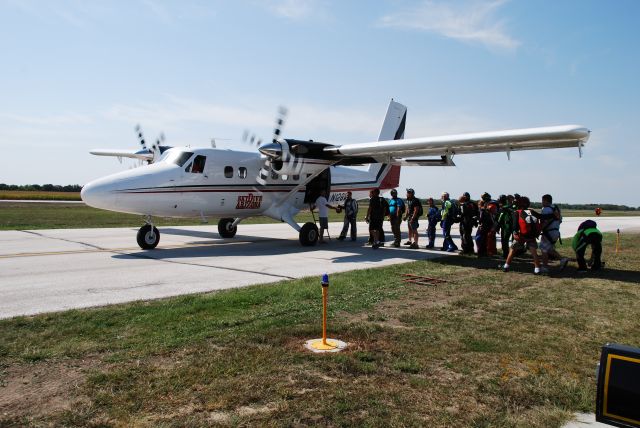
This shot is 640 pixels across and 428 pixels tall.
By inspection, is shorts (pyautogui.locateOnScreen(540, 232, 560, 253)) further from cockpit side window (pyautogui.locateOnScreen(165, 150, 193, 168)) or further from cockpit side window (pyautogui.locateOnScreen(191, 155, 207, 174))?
cockpit side window (pyautogui.locateOnScreen(165, 150, 193, 168))

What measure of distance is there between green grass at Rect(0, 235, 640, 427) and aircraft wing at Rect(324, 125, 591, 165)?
4401 mm

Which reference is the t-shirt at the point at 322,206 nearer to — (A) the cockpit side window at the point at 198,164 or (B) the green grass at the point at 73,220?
(A) the cockpit side window at the point at 198,164

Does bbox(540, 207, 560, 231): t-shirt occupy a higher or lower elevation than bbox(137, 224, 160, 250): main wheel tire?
higher

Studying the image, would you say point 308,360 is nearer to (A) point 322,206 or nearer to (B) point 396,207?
(B) point 396,207

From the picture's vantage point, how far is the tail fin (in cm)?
2355

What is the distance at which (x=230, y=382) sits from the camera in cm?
460

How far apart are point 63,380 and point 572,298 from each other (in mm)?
8434

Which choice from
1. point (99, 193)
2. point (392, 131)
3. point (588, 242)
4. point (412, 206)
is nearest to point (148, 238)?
point (99, 193)

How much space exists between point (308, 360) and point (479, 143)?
9963 mm

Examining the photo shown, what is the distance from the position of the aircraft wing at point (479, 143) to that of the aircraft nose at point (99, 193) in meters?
7.73

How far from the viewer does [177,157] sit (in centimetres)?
1531

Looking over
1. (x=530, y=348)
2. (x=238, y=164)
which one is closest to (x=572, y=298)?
(x=530, y=348)

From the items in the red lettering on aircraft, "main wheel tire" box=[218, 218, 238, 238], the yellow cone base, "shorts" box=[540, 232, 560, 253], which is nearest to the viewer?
the yellow cone base

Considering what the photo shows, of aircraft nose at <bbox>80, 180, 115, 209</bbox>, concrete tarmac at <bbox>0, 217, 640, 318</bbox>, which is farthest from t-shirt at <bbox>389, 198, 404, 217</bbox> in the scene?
aircraft nose at <bbox>80, 180, 115, 209</bbox>
